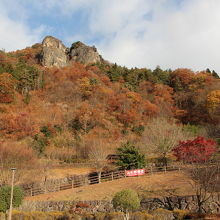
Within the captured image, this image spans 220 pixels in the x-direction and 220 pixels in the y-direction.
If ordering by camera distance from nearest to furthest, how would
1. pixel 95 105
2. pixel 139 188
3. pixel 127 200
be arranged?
pixel 127 200
pixel 139 188
pixel 95 105

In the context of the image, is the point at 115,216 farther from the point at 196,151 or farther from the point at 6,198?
the point at 196,151

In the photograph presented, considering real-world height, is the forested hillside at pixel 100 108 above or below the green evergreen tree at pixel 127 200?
above

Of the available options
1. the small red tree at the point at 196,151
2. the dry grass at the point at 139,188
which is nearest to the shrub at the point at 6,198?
the dry grass at the point at 139,188

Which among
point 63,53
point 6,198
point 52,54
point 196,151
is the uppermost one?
point 63,53

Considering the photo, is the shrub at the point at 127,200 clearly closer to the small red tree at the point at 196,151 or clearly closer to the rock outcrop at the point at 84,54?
the small red tree at the point at 196,151

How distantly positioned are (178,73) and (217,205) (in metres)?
46.0

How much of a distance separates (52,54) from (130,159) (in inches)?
1909

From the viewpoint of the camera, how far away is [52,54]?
216ft

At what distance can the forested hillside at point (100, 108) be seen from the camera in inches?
1352

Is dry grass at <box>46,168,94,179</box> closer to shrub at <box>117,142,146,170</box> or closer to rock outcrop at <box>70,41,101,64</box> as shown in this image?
shrub at <box>117,142,146,170</box>

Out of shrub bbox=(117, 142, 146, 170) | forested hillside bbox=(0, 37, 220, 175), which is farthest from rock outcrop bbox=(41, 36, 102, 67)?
shrub bbox=(117, 142, 146, 170)

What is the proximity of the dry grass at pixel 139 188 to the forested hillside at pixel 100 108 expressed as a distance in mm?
5186

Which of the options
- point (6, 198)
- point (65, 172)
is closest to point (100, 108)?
point (65, 172)

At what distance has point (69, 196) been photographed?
20.9 meters
